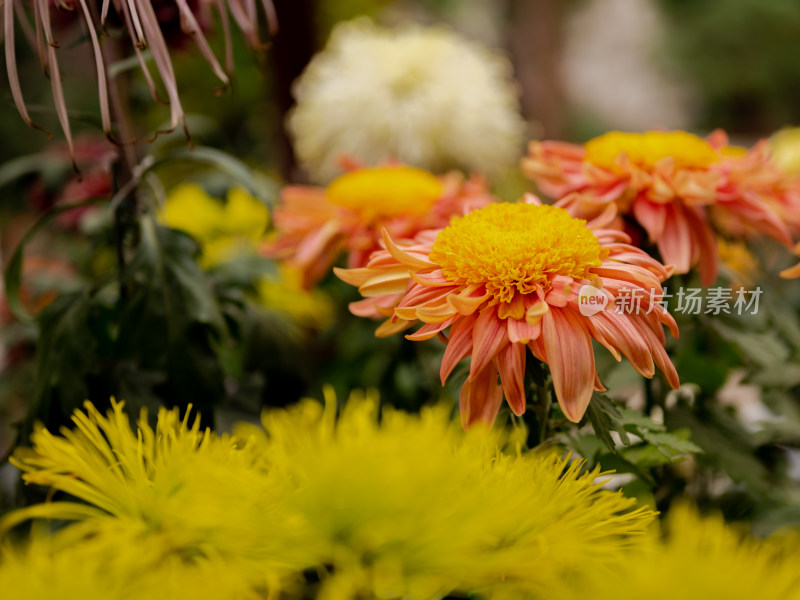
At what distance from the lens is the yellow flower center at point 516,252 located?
32cm

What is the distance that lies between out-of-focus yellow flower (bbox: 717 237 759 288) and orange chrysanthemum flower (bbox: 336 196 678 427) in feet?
0.72

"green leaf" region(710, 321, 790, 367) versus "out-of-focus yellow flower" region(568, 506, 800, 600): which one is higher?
"out-of-focus yellow flower" region(568, 506, 800, 600)

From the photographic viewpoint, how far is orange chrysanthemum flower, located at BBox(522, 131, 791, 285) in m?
0.43

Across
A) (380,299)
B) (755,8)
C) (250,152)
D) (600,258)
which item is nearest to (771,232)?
(600,258)

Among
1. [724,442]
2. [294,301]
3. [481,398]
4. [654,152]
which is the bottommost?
[294,301]

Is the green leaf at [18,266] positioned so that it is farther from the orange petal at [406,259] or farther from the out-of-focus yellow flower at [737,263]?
the out-of-focus yellow flower at [737,263]

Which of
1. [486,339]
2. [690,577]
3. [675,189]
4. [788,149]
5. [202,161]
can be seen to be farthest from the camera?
[788,149]

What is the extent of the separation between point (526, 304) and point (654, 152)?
0.21 metres

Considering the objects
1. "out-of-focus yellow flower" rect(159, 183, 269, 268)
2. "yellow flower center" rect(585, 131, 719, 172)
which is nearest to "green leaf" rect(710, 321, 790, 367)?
"yellow flower center" rect(585, 131, 719, 172)

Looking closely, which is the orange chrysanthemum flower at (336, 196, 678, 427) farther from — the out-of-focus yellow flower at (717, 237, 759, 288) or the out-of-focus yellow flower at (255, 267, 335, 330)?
the out-of-focus yellow flower at (255, 267, 335, 330)

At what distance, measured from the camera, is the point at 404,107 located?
0.94 m

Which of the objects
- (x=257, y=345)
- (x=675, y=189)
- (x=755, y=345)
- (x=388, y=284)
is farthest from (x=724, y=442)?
(x=257, y=345)

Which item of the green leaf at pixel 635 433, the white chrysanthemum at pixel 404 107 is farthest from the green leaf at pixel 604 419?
the white chrysanthemum at pixel 404 107

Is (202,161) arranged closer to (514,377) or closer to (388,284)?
(388,284)
